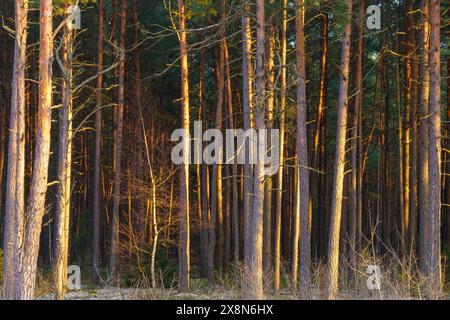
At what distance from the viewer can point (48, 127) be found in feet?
46.1

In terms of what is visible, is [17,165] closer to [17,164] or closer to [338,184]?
[17,164]

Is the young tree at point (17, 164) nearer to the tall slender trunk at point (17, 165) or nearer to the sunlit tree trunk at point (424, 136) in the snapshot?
the tall slender trunk at point (17, 165)

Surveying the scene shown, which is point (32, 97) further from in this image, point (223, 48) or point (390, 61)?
point (390, 61)

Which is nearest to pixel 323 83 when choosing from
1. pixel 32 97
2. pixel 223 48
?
pixel 223 48

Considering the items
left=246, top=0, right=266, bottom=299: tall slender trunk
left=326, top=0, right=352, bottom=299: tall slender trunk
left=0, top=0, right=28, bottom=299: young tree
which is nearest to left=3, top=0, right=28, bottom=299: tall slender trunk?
left=0, top=0, right=28, bottom=299: young tree

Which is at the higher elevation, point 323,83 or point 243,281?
point 323,83

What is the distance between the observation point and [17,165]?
1709 centimetres

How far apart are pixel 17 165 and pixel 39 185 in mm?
3647

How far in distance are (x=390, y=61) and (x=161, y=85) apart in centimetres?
1179

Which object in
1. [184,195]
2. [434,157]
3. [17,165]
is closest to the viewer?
[17,165]

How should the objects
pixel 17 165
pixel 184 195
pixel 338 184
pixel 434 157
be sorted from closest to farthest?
pixel 338 184 → pixel 17 165 → pixel 434 157 → pixel 184 195

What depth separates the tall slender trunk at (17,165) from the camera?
15.6m

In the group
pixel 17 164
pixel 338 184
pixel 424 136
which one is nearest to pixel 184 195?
pixel 17 164

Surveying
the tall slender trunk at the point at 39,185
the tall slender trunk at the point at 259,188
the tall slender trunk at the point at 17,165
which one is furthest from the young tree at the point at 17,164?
the tall slender trunk at the point at 259,188
